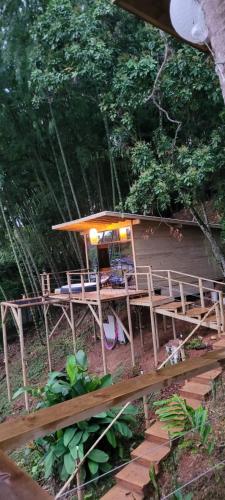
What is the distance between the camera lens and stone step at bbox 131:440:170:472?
3.99m

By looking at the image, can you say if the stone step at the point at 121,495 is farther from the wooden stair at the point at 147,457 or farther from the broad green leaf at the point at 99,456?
the broad green leaf at the point at 99,456

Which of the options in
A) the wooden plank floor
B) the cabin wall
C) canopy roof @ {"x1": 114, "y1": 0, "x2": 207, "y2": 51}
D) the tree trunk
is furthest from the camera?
the cabin wall

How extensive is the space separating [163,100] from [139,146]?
1.45 m

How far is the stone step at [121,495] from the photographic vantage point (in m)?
3.79

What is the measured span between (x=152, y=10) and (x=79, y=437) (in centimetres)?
464

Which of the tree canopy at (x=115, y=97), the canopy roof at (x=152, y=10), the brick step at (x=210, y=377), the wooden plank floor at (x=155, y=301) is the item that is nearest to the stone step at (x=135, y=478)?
the brick step at (x=210, y=377)

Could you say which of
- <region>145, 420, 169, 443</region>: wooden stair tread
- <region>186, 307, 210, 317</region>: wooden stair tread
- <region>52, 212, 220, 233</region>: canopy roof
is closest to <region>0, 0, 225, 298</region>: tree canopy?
<region>52, 212, 220, 233</region>: canopy roof

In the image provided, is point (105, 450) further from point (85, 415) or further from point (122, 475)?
point (85, 415)

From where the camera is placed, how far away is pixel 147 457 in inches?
165

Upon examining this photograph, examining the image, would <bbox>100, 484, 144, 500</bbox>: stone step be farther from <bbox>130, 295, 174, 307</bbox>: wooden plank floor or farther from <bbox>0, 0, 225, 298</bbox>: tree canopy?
<bbox>0, 0, 225, 298</bbox>: tree canopy

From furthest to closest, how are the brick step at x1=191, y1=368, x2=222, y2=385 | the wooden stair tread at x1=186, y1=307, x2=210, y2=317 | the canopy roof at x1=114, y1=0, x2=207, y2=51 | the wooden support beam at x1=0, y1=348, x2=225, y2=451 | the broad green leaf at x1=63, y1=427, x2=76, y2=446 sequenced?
the wooden stair tread at x1=186, y1=307, x2=210, y2=317 → the brick step at x1=191, y1=368, x2=222, y2=385 → the broad green leaf at x1=63, y1=427, x2=76, y2=446 → the canopy roof at x1=114, y1=0, x2=207, y2=51 → the wooden support beam at x1=0, y1=348, x2=225, y2=451

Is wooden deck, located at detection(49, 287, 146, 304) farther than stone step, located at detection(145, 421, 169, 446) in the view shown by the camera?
Yes

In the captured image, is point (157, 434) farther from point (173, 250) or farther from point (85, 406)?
point (173, 250)

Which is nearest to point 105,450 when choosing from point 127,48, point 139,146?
point 139,146
